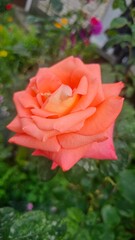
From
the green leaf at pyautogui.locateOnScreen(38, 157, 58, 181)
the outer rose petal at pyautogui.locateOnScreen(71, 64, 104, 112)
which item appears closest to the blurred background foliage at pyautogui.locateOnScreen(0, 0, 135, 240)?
the green leaf at pyautogui.locateOnScreen(38, 157, 58, 181)

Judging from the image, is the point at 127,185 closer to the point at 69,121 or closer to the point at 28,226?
the point at 28,226

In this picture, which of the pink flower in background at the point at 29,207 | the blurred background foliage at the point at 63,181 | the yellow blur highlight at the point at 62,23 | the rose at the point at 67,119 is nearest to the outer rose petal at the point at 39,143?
the rose at the point at 67,119

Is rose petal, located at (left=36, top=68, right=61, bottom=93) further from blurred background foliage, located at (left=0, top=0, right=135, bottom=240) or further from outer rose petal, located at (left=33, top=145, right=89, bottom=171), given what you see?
blurred background foliage, located at (left=0, top=0, right=135, bottom=240)

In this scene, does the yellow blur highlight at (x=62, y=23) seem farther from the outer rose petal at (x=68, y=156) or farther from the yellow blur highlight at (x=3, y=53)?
the outer rose petal at (x=68, y=156)

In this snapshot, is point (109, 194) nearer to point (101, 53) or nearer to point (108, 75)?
point (108, 75)

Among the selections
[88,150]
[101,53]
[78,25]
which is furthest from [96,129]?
[101,53]
